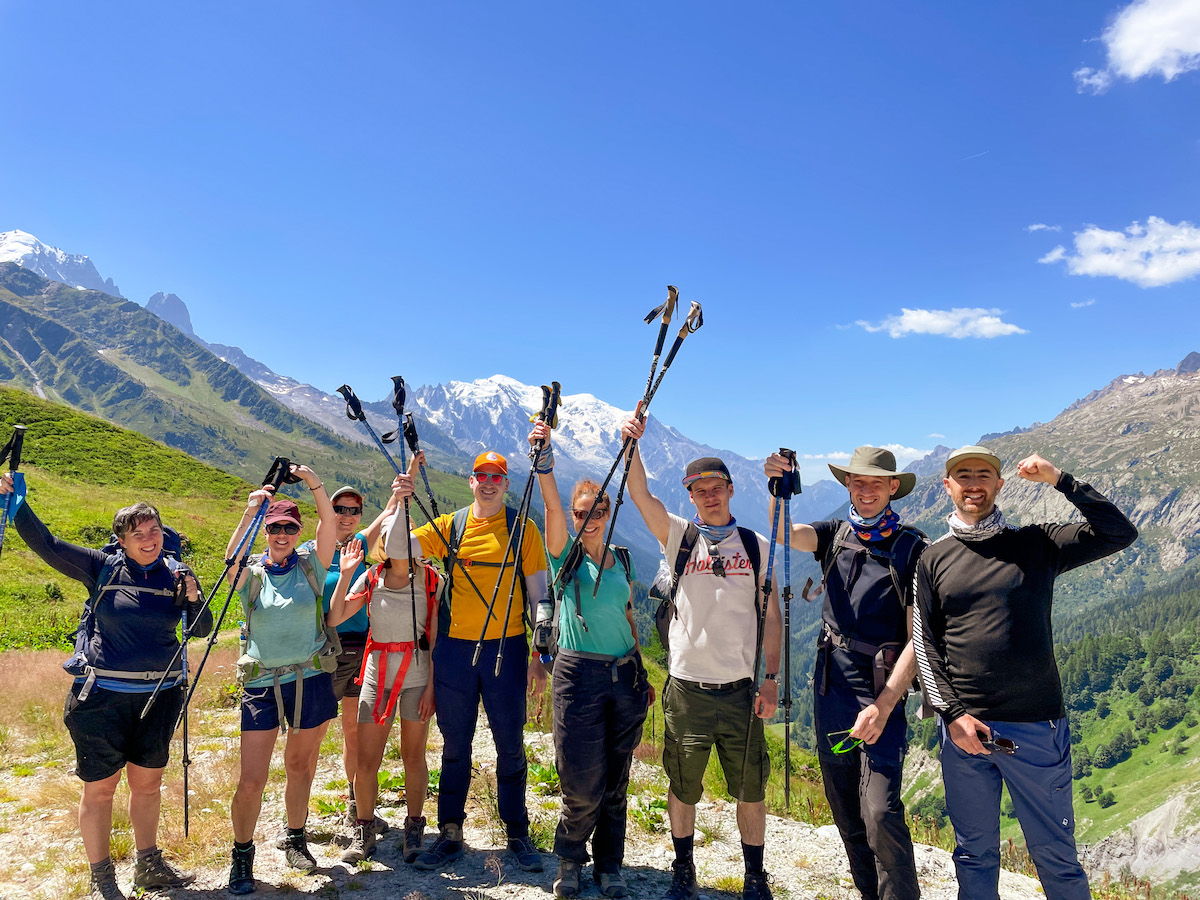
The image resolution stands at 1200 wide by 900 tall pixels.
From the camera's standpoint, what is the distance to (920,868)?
7449 mm

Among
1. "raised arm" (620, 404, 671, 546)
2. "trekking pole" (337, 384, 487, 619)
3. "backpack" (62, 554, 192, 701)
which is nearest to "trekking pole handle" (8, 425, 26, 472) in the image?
"backpack" (62, 554, 192, 701)

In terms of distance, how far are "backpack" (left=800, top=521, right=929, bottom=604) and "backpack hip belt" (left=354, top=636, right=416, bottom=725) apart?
393 centimetres

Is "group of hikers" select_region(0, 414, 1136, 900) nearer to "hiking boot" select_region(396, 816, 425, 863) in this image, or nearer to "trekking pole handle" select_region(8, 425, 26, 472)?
"hiking boot" select_region(396, 816, 425, 863)

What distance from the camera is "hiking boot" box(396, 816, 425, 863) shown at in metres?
6.50

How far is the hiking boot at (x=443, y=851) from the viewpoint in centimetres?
640

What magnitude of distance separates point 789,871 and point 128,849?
7154mm

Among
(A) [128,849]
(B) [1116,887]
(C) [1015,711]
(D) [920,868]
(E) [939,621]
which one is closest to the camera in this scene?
(C) [1015,711]

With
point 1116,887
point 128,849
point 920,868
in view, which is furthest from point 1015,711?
point 128,849

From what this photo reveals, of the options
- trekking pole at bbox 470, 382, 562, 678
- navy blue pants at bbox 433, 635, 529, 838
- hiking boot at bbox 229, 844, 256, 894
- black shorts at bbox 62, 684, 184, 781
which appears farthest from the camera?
navy blue pants at bbox 433, 635, 529, 838

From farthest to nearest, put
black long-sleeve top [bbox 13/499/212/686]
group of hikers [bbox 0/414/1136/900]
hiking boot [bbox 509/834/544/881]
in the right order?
hiking boot [bbox 509/834/544/881]
black long-sleeve top [bbox 13/499/212/686]
group of hikers [bbox 0/414/1136/900]

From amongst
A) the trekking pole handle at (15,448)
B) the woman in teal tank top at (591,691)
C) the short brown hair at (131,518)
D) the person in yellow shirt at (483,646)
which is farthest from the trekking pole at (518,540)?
the trekking pole handle at (15,448)

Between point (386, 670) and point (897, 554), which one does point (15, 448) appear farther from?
point (897, 554)

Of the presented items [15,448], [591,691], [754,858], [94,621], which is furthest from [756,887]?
[15,448]

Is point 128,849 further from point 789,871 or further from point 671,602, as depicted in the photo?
point 789,871
